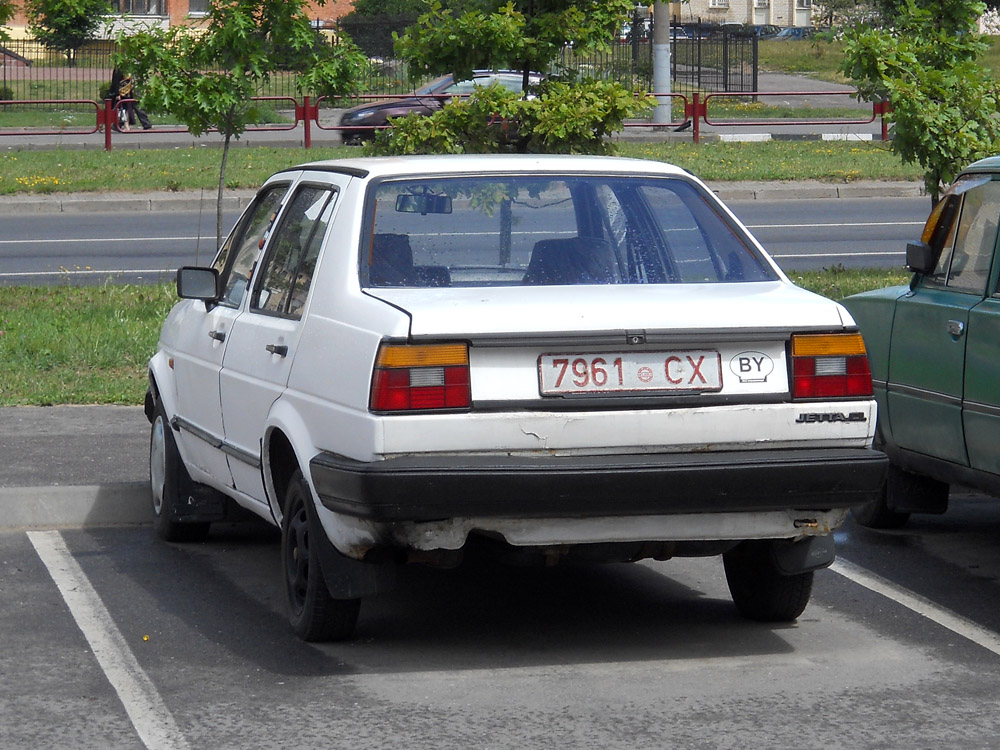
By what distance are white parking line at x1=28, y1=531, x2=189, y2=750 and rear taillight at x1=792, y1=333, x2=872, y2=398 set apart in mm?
2115

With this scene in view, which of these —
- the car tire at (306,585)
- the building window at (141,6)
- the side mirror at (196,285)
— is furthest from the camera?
the building window at (141,6)

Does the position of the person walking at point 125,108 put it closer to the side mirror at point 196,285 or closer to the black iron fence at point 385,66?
the black iron fence at point 385,66

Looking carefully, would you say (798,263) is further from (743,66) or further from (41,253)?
(743,66)

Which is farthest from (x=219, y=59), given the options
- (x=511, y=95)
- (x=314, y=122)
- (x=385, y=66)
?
(x=385, y=66)

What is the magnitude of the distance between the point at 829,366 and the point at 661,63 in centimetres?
2868

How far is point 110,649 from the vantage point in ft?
17.3

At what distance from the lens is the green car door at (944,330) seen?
20.7 ft

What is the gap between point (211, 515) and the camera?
6.82 m

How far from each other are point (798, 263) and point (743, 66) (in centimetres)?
3182

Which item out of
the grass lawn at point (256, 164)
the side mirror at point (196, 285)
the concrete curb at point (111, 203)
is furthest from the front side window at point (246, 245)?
the grass lawn at point (256, 164)

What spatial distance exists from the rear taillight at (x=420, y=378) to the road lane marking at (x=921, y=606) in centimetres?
206

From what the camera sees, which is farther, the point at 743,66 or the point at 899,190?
the point at 743,66

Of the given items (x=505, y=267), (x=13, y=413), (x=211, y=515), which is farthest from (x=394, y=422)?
(x=13, y=413)

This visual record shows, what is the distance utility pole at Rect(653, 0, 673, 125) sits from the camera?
31.9 metres
